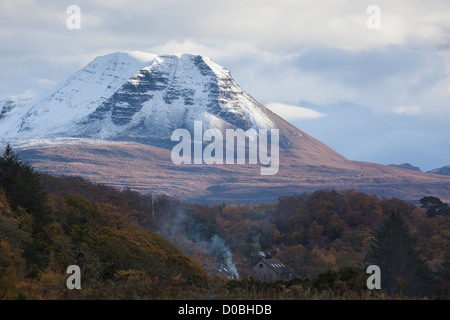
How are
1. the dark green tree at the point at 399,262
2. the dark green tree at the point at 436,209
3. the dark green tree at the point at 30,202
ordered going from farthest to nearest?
the dark green tree at the point at 436,209 < the dark green tree at the point at 399,262 < the dark green tree at the point at 30,202

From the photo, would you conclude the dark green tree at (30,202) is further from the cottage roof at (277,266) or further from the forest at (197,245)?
the cottage roof at (277,266)

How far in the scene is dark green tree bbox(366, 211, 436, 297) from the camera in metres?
51.8

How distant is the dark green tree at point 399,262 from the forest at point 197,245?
0.11 meters

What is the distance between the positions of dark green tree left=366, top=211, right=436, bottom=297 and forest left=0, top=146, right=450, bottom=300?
0.11 m

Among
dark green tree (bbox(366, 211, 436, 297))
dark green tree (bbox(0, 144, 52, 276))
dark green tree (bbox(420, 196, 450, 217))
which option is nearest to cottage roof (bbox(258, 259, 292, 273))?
dark green tree (bbox(366, 211, 436, 297))

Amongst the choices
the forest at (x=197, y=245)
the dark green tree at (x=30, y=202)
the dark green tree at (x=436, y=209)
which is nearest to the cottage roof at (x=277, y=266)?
the forest at (x=197, y=245)

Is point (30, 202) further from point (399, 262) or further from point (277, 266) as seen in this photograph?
point (277, 266)

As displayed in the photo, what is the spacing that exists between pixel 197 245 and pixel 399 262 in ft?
152

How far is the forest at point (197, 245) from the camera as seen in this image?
20.6 meters

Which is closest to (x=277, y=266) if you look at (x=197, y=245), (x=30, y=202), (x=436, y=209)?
(x=197, y=245)

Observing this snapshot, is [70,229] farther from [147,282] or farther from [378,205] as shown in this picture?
[378,205]

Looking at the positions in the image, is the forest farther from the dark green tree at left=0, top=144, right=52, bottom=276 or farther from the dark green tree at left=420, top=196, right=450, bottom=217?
the dark green tree at left=420, top=196, right=450, bottom=217

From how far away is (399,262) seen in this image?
188ft
